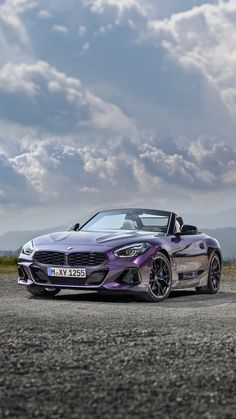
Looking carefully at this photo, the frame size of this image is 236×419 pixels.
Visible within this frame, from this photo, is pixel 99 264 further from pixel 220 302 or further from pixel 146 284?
pixel 220 302

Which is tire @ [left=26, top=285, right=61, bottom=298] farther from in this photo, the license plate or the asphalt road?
the asphalt road

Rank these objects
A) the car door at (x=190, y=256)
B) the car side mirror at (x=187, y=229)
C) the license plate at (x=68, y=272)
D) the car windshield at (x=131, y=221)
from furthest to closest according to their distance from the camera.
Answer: the car side mirror at (x=187, y=229)
the car windshield at (x=131, y=221)
the car door at (x=190, y=256)
the license plate at (x=68, y=272)

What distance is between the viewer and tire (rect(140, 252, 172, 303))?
12930mm

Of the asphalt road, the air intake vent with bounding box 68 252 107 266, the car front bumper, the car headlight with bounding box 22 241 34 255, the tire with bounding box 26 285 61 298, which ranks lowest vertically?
the asphalt road

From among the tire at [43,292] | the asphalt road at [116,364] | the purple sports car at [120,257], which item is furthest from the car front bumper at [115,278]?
the asphalt road at [116,364]

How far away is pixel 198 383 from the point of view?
5332mm

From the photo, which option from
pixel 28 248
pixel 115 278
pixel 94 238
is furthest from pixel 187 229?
pixel 28 248

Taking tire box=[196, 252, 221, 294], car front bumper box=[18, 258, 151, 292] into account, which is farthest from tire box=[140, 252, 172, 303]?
tire box=[196, 252, 221, 294]

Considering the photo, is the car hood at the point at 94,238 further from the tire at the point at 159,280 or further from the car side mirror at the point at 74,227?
the car side mirror at the point at 74,227

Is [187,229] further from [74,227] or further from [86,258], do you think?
[86,258]

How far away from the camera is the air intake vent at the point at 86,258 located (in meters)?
12.6

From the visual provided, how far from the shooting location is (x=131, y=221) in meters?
14.2

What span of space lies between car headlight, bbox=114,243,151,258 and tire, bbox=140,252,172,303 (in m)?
0.34

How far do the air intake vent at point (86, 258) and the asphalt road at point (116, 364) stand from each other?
2.24m
